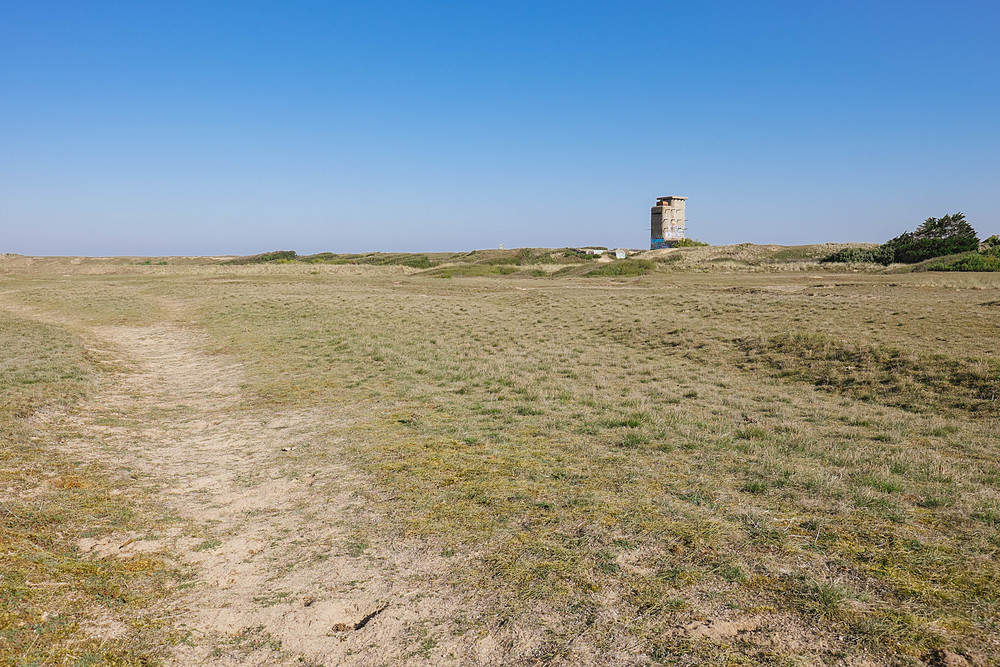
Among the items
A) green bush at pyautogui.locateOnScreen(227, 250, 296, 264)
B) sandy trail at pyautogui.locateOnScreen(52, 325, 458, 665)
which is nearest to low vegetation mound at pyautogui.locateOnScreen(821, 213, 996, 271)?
sandy trail at pyautogui.locateOnScreen(52, 325, 458, 665)

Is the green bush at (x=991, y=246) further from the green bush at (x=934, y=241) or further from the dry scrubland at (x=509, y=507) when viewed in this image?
the dry scrubland at (x=509, y=507)

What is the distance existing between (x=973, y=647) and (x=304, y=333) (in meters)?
21.2

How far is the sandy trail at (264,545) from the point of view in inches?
166

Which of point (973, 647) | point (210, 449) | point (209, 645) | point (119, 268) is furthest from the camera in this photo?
point (119, 268)

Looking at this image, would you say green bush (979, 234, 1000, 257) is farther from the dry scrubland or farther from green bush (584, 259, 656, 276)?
the dry scrubland

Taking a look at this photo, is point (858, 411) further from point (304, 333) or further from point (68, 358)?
point (68, 358)

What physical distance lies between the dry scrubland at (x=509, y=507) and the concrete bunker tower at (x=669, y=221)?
77.2m

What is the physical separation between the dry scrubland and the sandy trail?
0.11 feet

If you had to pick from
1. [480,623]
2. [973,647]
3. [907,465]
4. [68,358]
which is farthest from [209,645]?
[68,358]

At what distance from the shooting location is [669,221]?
91562mm

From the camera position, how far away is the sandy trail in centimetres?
422

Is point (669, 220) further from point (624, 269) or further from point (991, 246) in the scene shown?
point (991, 246)

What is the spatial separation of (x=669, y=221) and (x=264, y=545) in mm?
93909

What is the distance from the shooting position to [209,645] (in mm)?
4137
